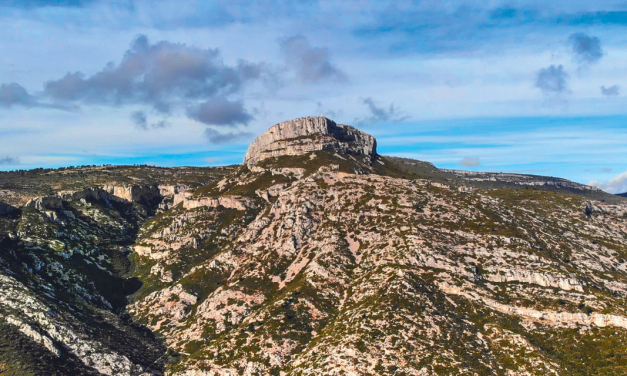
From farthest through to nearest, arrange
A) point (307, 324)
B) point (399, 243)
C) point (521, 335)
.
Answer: point (399, 243) → point (307, 324) → point (521, 335)

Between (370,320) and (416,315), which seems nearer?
(416,315)

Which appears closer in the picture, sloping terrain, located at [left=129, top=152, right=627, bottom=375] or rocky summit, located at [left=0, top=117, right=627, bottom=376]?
sloping terrain, located at [left=129, top=152, right=627, bottom=375]

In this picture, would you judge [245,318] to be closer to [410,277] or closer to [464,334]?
[410,277]

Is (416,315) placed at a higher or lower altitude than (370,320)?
higher

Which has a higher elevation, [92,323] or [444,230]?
[444,230]

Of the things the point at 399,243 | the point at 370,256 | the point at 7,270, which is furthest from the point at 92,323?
the point at 399,243

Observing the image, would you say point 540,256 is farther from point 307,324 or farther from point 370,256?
point 307,324

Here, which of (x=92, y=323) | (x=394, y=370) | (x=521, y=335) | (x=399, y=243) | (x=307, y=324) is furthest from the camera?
(x=399, y=243)

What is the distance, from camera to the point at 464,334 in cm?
13675

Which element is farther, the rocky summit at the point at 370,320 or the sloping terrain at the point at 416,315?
the rocky summit at the point at 370,320

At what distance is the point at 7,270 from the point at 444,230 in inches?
7421

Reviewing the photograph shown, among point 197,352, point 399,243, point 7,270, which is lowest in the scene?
point 197,352

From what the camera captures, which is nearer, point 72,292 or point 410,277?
point 410,277

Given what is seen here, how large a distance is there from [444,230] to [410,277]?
141 ft
